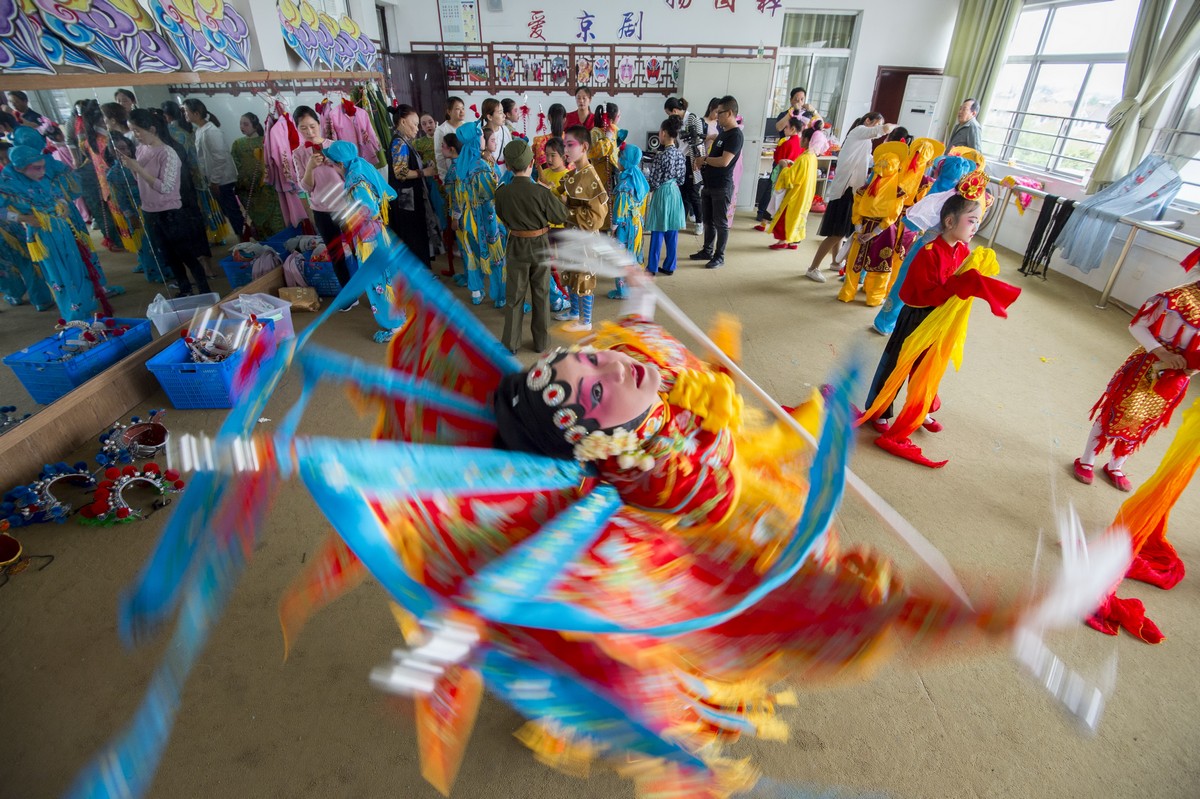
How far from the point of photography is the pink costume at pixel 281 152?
15.5 feet

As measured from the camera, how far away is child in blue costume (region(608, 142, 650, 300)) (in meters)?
4.60

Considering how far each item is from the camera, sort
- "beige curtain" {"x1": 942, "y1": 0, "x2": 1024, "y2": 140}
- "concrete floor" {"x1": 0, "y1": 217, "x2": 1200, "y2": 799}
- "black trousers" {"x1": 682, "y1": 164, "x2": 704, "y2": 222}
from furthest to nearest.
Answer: "beige curtain" {"x1": 942, "y1": 0, "x2": 1024, "y2": 140}, "black trousers" {"x1": 682, "y1": 164, "x2": 704, "y2": 222}, "concrete floor" {"x1": 0, "y1": 217, "x2": 1200, "y2": 799}

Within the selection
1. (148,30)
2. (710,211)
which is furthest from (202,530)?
(710,211)

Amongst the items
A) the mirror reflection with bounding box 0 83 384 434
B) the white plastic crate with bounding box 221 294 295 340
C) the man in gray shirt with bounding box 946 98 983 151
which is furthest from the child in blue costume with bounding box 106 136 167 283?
the man in gray shirt with bounding box 946 98 983 151

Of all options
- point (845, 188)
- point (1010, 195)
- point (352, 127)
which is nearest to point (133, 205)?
point (352, 127)

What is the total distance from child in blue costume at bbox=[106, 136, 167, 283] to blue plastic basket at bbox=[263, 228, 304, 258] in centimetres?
120

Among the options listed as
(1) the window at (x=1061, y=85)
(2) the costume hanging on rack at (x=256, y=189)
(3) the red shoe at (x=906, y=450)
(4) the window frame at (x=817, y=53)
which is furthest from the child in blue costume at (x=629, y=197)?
(1) the window at (x=1061, y=85)

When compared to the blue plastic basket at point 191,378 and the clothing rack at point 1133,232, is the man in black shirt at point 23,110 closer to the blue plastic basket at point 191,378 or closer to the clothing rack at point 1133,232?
the blue plastic basket at point 191,378

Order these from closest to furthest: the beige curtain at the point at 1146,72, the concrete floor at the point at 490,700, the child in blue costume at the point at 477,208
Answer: the concrete floor at the point at 490,700, the child in blue costume at the point at 477,208, the beige curtain at the point at 1146,72

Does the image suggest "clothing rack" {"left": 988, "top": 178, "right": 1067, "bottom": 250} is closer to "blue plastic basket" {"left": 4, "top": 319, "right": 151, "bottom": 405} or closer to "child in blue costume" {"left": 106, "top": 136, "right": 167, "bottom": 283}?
"child in blue costume" {"left": 106, "top": 136, "right": 167, "bottom": 283}

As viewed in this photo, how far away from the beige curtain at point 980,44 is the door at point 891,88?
444 millimetres

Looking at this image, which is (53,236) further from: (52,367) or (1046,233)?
(1046,233)

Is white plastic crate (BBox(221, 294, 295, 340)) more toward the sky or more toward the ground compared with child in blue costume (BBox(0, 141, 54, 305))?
more toward the ground

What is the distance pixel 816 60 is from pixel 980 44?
7.13 ft
